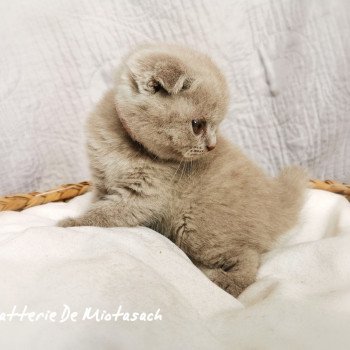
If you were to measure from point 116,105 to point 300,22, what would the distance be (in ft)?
3.19

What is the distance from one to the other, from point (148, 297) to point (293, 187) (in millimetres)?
785

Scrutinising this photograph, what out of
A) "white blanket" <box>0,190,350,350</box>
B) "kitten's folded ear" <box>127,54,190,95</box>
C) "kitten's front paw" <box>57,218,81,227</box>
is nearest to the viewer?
"white blanket" <box>0,190,350,350</box>

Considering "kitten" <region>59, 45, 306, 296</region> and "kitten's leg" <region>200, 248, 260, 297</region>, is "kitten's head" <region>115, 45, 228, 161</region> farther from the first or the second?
"kitten's leg" <region>200, 248, 260, 297</region>

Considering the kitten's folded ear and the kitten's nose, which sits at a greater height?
the kitten's folded ear

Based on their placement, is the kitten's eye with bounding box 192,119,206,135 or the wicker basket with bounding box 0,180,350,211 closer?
the kitten's eye with bounding box 192,119,206,135

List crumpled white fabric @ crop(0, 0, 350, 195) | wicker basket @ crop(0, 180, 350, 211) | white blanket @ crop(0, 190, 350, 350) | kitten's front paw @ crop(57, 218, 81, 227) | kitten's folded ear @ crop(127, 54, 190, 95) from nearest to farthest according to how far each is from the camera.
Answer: white blanket @ crop(0, 190, 350, 350), kitten's folded ear @ crop(127, 54, 190, 95), kitten's front paw @ crop(57, 218, 81, 227), wicker basket @ crop(0, 180, 350, 211), crumpled white fabric @ crop(0, 0, 350, 195)

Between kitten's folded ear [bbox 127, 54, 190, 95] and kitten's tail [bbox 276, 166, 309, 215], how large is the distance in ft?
1.68

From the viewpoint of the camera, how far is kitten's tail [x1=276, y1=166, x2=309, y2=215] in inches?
55.9

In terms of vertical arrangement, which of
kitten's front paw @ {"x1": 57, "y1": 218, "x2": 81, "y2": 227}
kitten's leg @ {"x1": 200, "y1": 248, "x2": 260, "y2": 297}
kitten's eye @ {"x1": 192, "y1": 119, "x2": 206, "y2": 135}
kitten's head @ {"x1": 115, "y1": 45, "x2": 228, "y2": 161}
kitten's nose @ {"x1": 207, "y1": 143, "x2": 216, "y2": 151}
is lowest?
kitten's leg @ {"x1": 200, "y1": 248, "x2": 260, "y2": 297}

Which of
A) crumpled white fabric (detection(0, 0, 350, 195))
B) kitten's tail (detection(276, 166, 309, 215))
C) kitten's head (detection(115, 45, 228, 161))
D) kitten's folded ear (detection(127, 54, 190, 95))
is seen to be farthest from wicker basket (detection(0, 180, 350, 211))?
kitten's folded ear (detection(127, 54, 190, 95))

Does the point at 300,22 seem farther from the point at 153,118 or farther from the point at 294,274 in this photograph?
the point at 294,274

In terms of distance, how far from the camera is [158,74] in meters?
1.11

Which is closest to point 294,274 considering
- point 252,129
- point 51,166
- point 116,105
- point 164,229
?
point 164,229

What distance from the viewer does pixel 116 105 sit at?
123 cm
